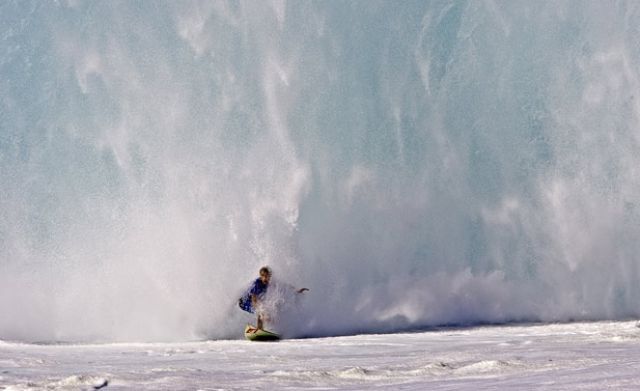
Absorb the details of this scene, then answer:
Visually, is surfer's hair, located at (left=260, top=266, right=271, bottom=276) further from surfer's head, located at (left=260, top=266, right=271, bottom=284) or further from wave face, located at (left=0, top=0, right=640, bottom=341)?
wave face, located at (left=0, top=0, right=640, bottom=341)

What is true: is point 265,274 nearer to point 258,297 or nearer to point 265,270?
point 265,270

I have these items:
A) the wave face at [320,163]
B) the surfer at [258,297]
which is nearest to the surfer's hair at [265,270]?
the surfer at [258,297]

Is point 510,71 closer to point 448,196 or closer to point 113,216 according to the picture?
point 448,196

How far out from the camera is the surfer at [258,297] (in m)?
12.0

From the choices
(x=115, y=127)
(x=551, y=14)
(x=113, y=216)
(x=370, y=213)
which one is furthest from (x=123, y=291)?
(x=551, y=14)

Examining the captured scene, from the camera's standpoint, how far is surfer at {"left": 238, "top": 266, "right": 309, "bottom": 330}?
1196 centimetres

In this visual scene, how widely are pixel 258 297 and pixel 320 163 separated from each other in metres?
2.19

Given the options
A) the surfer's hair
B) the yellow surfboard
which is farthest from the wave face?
the yellow surfboard

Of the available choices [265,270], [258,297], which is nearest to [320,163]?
[265,270]

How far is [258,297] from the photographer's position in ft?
39.6

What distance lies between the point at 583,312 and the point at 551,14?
4.09 metres

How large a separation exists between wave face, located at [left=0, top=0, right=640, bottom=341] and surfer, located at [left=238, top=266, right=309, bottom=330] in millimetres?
488

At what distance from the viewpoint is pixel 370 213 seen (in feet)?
43.9

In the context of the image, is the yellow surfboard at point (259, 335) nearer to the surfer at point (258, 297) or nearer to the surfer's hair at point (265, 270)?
the surfer at point (258, 297)
